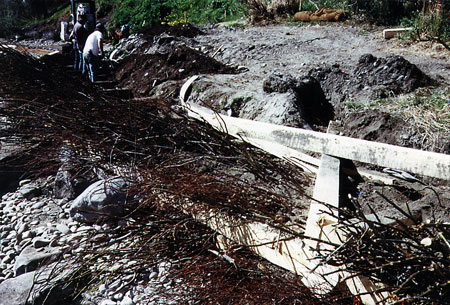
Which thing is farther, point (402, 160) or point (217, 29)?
point (217, 29)

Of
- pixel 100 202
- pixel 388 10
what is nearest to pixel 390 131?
pixel 100 202

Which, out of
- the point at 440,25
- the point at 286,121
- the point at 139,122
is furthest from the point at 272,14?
the point at 139,122

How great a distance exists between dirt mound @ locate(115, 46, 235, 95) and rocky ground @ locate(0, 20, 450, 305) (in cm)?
3

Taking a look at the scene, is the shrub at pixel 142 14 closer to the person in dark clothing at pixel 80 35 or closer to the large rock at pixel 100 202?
the person in dark clothing at pixel 80 35

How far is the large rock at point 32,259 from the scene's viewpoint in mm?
4137

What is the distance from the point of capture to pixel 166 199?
336 cm

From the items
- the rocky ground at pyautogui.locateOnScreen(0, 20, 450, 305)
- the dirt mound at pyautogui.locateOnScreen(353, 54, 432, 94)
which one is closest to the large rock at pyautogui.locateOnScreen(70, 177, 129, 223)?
the rocky ground at pyautogui.locateOnScreen(0, 20, 450, 305)

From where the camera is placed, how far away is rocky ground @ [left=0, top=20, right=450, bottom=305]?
3738 millimetres

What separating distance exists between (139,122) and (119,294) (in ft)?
5.65

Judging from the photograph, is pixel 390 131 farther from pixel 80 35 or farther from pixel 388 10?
pixel 80 35

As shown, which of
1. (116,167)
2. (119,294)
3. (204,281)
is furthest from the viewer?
(116,167)

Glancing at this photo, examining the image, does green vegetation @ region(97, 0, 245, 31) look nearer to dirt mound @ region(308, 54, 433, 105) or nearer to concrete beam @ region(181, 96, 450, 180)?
dirt mound @ region(308, 54, 433, 105)

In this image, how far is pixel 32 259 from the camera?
4.19 m

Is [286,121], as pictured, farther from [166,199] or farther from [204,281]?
[204,281]
